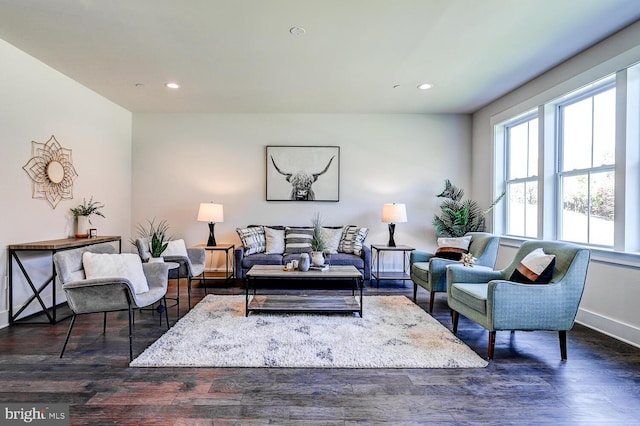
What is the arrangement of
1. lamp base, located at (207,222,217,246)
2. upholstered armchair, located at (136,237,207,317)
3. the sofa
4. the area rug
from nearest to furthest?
the area rug → upholstered armchair, located at (136,237,207,317) → the sofa → lamp base, located at (207,222,217,246)

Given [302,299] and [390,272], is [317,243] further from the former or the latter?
[390,272]

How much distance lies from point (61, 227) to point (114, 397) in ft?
9.52

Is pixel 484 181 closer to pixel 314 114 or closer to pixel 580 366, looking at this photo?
pixel 314 114

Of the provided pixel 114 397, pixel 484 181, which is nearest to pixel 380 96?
pixel 484 181

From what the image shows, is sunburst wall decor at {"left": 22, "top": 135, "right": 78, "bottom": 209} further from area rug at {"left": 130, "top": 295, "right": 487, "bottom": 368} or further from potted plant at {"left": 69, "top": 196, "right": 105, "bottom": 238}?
area rug at {"left": 130, "top": 295, "right": 487, "bottom": 368}

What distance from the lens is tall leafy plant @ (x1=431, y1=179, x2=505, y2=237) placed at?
5.23m

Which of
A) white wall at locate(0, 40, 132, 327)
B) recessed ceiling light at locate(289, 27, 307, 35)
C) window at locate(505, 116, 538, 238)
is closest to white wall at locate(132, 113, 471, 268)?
white wall at locate(0, 40, 132, 327)

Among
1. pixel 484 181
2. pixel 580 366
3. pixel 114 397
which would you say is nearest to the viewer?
pixel 114 397

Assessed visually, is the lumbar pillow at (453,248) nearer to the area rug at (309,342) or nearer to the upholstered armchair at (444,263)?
the upholstered armchair at (444,263)

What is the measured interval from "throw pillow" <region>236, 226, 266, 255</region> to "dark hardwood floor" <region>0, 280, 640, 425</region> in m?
2.26

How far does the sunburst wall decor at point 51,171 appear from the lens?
3598 mm

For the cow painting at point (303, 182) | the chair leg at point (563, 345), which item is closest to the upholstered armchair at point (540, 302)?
the chair leg at point (563, 345)

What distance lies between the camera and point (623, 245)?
9.68 ft

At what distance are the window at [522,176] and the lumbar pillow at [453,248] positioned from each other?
3.46ft
